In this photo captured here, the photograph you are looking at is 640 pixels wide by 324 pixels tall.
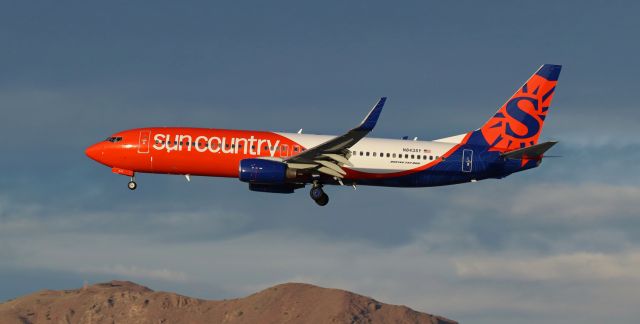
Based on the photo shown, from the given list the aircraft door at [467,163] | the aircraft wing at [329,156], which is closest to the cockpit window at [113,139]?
the aircraft wing at [329,156]

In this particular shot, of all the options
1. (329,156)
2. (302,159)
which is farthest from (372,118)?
(302,159)

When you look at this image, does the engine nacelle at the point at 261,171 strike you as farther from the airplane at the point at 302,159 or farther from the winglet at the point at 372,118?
the winglet at the point at 372,118

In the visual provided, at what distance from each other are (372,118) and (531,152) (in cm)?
1385

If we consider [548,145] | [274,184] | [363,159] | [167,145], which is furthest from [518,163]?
[167,145]

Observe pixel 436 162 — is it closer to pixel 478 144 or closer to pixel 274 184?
pixel 478 144

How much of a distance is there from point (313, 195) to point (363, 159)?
4624mm

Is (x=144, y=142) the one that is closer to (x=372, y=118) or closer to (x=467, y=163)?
(x=372, y=118)

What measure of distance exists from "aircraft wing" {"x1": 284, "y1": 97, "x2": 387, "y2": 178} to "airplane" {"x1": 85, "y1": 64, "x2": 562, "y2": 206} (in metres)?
0.07

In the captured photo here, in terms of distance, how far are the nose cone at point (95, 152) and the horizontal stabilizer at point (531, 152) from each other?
2972 cm

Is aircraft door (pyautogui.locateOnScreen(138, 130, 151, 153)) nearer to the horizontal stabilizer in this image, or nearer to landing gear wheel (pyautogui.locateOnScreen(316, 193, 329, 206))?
landing gear wheel (pyautogui.locateOnScreen(316, 193, 329, 206))

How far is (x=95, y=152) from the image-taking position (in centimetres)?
8225

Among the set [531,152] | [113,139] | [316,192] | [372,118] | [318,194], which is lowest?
[318,194]

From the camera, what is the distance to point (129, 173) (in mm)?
81000

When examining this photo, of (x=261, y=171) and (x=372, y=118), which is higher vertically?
(x=372, y=118)
